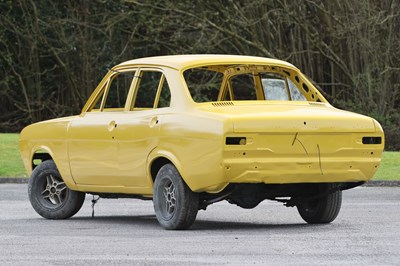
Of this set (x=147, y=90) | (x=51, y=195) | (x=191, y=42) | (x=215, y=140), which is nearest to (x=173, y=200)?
(x=215, y=140)

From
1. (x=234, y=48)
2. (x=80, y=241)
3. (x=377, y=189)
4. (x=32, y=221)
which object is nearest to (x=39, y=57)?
(x=234, y=48)

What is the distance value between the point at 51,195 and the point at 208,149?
3.11m

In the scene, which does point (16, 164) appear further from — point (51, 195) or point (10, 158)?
point (51, 195)

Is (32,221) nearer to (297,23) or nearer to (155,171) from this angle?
(155,171)

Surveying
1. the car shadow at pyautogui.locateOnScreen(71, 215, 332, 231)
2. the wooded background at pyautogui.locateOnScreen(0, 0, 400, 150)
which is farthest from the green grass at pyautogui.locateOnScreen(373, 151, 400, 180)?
the car shadow at pyautogui.locateOnScreen(71, 215, 332, 231)

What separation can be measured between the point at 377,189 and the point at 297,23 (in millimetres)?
15090

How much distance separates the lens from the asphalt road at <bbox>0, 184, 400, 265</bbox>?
10.1 metres

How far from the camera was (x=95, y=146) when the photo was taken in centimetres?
1362

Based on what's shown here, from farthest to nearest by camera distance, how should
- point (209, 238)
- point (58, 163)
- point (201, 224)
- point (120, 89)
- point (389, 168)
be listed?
point (120, 89), point (389, 168), point (58, 163), point (201, 224), point (209, 238)

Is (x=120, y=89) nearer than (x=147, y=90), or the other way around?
(x=147, y=90)

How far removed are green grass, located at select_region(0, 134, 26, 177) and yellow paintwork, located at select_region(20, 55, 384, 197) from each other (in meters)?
9.26

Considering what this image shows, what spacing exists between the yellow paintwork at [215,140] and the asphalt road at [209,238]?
54 cm

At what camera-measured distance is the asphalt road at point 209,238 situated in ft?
33.0

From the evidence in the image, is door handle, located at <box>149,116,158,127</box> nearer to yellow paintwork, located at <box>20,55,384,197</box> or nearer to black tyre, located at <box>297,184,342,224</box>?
yellow paintwork, located at <box>20,55,384,197</box>
